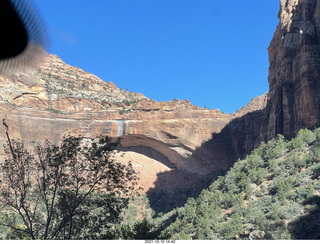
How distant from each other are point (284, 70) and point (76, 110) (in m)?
28.4

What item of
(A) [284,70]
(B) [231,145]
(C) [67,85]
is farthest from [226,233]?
(C) [67,85]

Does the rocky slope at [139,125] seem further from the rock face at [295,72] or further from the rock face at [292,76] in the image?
the rock face at [295,72]

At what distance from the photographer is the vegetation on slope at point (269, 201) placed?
1617 cm

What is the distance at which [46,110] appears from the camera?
129ft

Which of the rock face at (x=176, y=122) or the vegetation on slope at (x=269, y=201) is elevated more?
the rock face at (x=176, y=122)

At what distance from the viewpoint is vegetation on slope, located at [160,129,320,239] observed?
16172mm

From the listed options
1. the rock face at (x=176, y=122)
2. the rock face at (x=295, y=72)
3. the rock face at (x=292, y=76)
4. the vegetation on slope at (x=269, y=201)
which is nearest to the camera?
the vegetation on slope at (x=269, y=201)

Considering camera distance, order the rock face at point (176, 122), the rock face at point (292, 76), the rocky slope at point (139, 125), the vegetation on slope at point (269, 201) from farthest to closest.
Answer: the rocky slope at point (139, 125), the rock face at point (176, 122), the rock face at point (292, 76), the vegetation on slope at point (269, 201)

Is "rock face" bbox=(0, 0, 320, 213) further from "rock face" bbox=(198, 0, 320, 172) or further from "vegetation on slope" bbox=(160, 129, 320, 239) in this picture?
"vegetation on slope" bbox=(160, 129, 320, 239)

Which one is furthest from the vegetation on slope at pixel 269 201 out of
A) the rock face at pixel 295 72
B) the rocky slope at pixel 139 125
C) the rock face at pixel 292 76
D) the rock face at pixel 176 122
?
the rocky slope at pixel 139 125

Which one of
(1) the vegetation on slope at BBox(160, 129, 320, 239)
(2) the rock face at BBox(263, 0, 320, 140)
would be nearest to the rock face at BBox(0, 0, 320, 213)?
(2) the rock face at BBox(263, 0, 320, 140)

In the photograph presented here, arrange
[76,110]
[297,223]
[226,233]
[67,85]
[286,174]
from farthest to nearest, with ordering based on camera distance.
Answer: [67,85], [76,110], [286,174], [226,233], [297,223]

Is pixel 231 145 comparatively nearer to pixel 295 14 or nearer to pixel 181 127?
pixel 181 127

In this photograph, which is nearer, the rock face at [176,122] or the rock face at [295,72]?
the rock face at [295,72]
